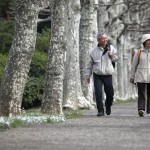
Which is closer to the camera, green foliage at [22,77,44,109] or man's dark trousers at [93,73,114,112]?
man's dark trousers at [93,73,114,112]

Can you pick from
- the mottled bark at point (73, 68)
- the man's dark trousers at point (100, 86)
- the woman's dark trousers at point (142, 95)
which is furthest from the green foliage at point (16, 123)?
the mottled bark at point (73, 68)

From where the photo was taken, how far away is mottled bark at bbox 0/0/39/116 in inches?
626

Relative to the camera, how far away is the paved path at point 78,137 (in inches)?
380

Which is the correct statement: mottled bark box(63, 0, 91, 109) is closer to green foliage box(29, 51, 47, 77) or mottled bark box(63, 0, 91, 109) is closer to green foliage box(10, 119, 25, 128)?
green foliage box(29, 51, 47, 77)

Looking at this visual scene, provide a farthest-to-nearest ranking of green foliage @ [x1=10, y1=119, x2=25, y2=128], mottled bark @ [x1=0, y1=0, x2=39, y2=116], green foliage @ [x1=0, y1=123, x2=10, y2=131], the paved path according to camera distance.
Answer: mottled bark @ [x1=0, y1=0, x2=39, y2=116], green foliage @ [x1=10, y1=119, x2=25, y2=128], green foliage @ [x1=0, y1=123, x2=10, y2=131], the paved path

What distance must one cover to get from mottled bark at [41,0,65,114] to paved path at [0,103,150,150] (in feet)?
11.7

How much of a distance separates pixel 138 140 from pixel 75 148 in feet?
4.94

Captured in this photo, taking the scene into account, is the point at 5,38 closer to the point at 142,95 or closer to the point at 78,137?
the point at 142,95

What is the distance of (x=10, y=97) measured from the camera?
1591cm

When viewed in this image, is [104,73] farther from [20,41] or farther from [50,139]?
[50,139]

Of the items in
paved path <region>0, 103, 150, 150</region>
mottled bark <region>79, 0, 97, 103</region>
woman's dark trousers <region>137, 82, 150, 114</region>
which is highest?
mottled bark <region>79, 0, 97, 103</region>

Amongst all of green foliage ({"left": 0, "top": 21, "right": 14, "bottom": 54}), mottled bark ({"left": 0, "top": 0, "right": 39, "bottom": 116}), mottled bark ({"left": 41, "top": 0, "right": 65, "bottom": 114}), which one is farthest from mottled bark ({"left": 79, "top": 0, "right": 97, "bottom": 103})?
mottled bark ({"left": 0, "top": 0, "right": 39, "bottom": 116})

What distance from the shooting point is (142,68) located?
18.1 metres

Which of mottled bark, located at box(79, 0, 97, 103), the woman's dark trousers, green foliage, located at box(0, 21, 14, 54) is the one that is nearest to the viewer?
the woman's dark trousers
